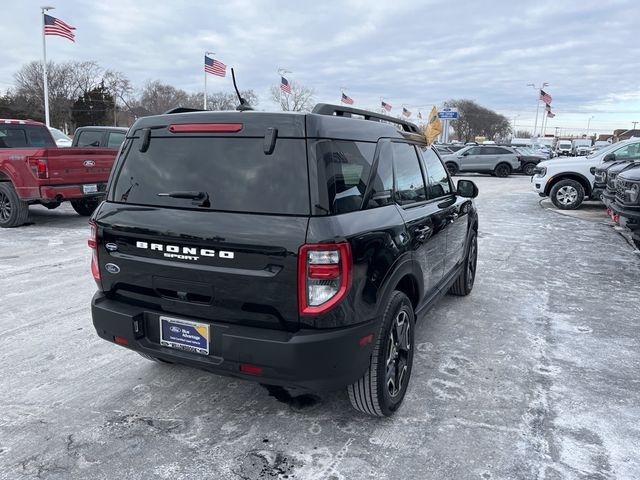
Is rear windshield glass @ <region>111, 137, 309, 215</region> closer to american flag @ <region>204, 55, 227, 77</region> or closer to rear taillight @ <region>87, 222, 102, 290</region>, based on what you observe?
rear taillight @ <region>87, 222, 102, 290</region>

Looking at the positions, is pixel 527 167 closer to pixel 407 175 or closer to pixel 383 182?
pixel 407 175

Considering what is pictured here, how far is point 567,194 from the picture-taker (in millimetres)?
13438

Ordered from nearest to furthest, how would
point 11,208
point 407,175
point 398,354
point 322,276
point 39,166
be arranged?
point 322,276 < point 398,354 < point 407,175 < point 39,166 < point 11,208

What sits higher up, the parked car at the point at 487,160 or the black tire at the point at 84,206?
the parked car at the point at 487,160

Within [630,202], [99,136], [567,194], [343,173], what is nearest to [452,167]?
[567,194]

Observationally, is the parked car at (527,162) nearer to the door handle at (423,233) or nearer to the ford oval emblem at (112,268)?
the door handle at (423,233)

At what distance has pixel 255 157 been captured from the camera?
104 inches

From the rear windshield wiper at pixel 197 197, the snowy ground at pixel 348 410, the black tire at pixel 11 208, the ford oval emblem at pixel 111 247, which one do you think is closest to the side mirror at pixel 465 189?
the snowy ground at pixel 348 410

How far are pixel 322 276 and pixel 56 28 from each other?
26921 millimetres

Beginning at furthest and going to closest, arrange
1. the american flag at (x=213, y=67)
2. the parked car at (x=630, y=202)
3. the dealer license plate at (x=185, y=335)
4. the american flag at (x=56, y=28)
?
the american flag at (x=213, y=67)
the american flag at (x=56, y=28)
the parked car at (x=630, y=202)
the dealer license plate at (x=185, y=335)

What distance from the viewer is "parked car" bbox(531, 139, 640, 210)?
42.4ft

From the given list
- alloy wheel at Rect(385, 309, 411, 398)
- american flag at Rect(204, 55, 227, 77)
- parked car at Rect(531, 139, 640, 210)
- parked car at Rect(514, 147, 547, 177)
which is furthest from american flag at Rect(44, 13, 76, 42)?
alloy wheel at Rect(385, 309, 411, 398)

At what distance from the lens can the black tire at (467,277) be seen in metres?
5.39

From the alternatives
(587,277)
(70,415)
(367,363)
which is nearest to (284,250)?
(367,363)
